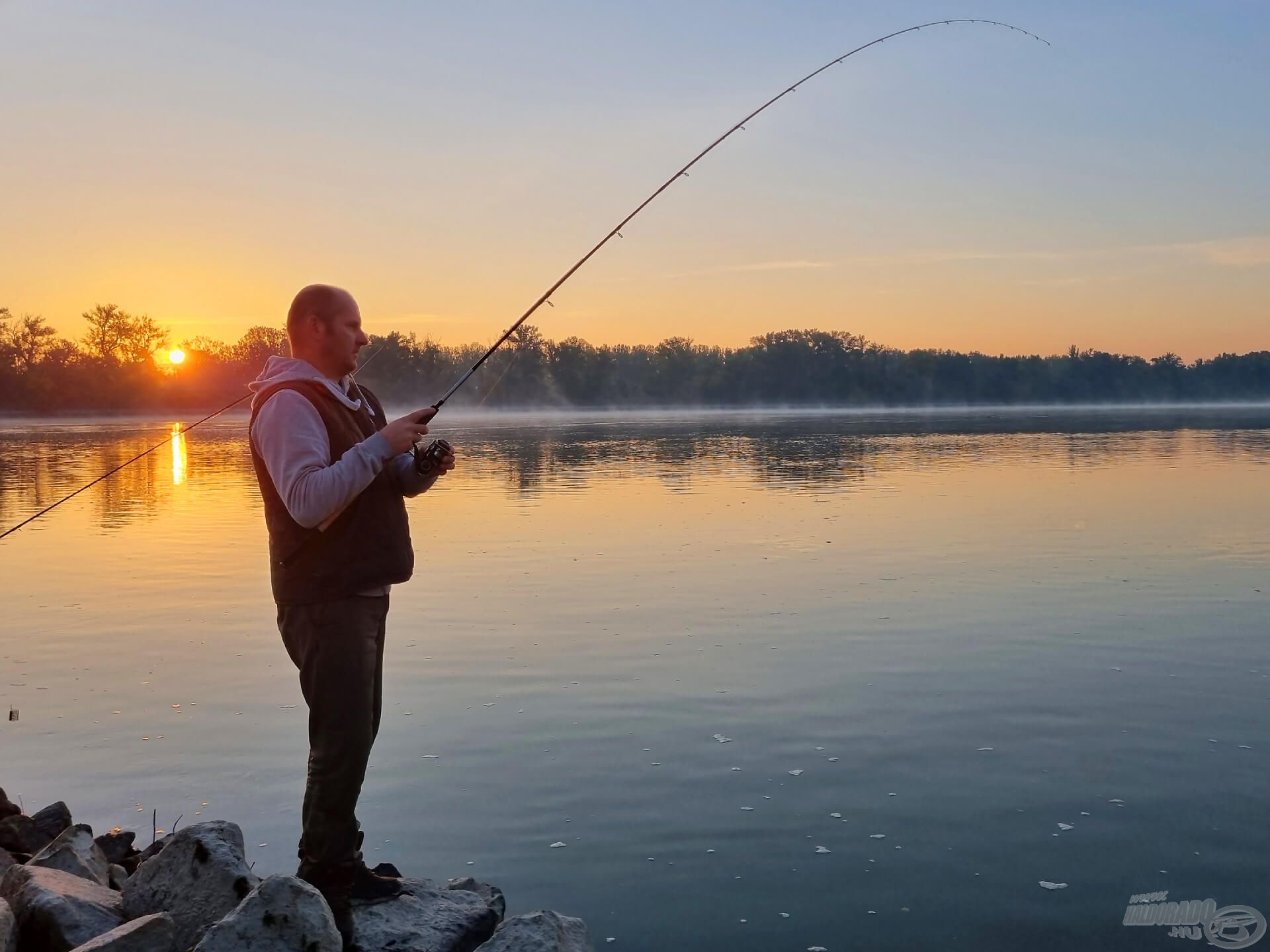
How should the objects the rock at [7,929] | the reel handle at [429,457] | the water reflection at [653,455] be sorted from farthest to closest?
the water reflection at [653,455] < the reel handle at [429,457] < the rock at [7,929]

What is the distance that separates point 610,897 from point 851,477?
61.7 feet

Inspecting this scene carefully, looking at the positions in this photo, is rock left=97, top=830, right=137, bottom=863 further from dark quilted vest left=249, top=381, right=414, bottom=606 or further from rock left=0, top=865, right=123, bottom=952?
dark quilted vest left=249, top=381, right=414, bottom=606

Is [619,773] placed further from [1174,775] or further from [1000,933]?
[1174,775]

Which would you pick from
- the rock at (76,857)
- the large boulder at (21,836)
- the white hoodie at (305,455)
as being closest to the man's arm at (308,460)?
the white hoodie at (305,455)

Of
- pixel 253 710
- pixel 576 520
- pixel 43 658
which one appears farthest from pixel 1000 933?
pixel 576 520

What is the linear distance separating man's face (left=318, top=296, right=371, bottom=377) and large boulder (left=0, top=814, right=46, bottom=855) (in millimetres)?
2409

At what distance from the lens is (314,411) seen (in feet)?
12.3

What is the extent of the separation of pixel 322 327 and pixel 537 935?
1.87 metres

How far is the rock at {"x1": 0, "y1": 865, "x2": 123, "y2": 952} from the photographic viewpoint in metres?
3.74

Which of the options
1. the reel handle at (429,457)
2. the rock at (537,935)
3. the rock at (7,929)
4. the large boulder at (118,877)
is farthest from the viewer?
the large boulder at (118,877)

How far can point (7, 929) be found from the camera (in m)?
3.61

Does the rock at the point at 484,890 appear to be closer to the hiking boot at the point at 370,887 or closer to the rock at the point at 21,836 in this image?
the hiking boot at the point at 370,887

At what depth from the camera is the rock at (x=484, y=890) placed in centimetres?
427

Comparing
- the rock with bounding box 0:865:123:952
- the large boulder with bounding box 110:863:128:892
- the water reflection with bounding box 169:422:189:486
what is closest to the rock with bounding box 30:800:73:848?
the large boulder with bounding box 110:863:128:892
